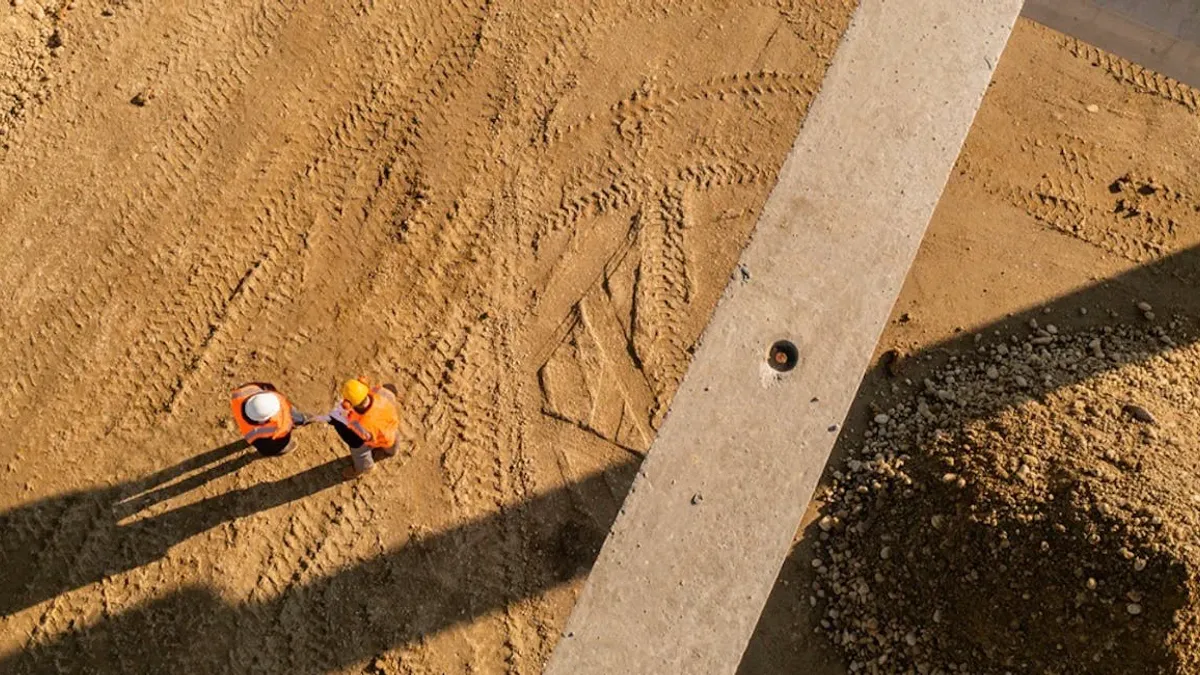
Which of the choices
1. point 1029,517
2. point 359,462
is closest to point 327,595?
point 359,462

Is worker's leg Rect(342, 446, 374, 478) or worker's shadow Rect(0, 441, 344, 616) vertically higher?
worker's leg Rect(342, 446, 374, 478)

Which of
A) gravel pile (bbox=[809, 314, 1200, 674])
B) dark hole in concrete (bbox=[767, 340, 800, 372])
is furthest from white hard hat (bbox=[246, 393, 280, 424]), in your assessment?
gravel pile (bbox=[809, 314, 1200, 674])

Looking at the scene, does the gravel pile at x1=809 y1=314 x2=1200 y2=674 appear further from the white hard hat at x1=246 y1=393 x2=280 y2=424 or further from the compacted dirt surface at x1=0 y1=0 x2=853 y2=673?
the white hard hat at x1=246 y1=393 x2=280 y2=424

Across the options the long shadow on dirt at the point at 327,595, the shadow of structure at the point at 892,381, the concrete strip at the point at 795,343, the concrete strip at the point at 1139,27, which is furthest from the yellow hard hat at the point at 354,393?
the concrete strip at the point at 1139,27

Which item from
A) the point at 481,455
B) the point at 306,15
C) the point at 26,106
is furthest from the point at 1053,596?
the point at 26,106

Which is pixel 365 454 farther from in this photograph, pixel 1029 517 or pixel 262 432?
pixel 1029 517

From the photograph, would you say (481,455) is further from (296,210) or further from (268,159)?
(268,159)
